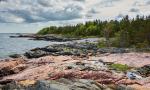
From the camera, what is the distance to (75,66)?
29.5 metres

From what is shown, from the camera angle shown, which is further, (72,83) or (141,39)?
(141,39)

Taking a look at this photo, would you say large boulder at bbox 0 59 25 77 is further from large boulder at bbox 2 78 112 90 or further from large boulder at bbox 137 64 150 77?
large boulder at bbox 2 78 112 90

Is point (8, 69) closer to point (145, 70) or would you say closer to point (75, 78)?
point (145, 70)

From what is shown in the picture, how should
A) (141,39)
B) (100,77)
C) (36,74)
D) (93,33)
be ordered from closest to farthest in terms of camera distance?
(100,77), (36,74), (141,39), (93,33)

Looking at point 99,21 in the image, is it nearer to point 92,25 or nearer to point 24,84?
point 92,25

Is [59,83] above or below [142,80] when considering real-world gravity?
above

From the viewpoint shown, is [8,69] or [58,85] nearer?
[58,85]

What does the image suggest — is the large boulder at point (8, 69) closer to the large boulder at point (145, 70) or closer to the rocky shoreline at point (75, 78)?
the rocky shoreline at point (75, 78)

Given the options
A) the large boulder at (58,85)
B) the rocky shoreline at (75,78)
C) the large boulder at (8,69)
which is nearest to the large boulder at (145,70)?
the rocky shoreline at (75,78)

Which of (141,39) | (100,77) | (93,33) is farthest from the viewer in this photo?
(93,33)

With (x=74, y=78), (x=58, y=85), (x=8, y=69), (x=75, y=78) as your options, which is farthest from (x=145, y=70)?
(x=58, y=85)

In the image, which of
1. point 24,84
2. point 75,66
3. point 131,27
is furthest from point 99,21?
point 24,84

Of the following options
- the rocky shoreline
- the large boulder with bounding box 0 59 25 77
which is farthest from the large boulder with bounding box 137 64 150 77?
the large boulder with bounding box 0 59 25 77

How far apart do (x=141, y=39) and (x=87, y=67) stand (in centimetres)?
5152
